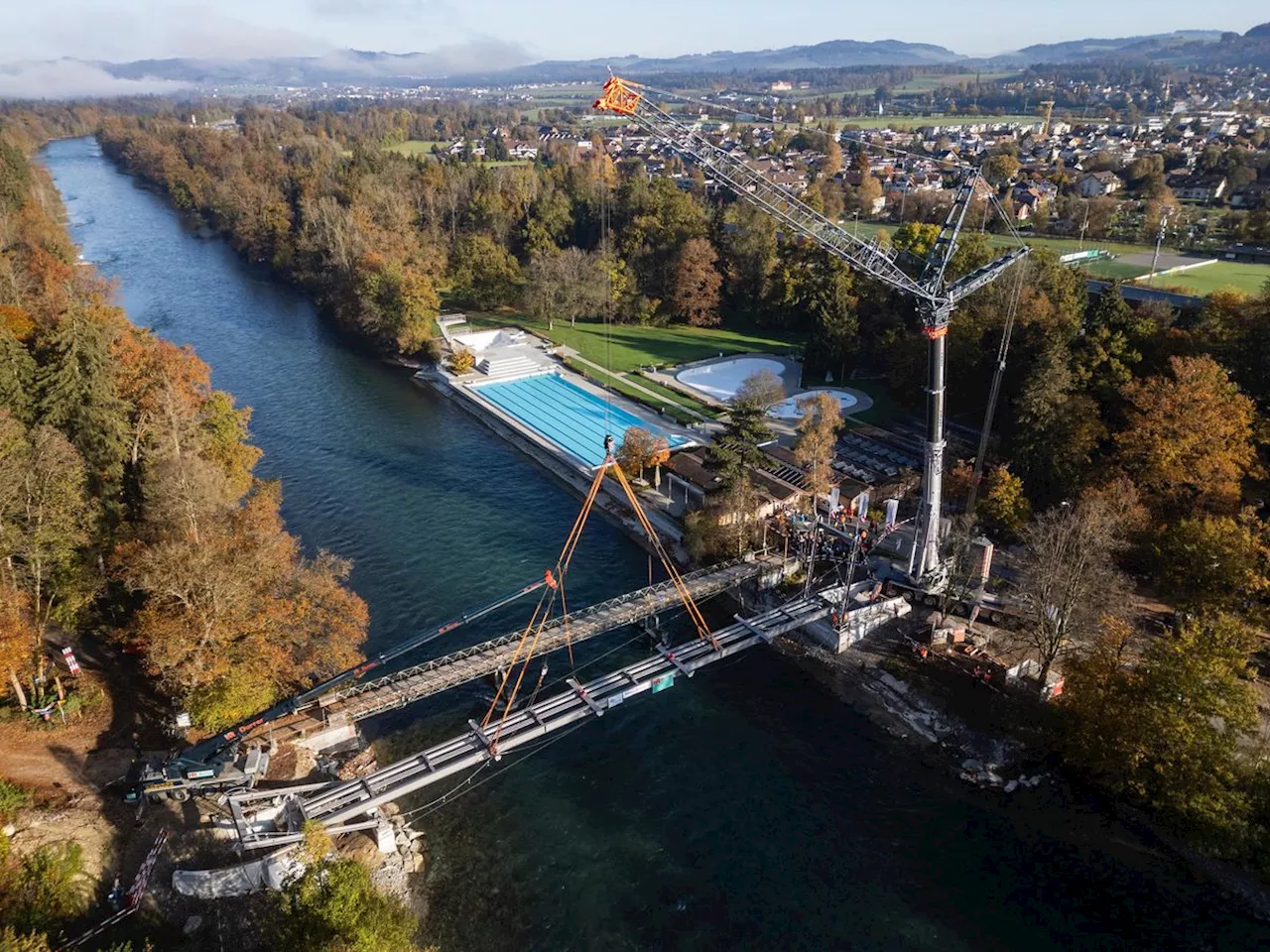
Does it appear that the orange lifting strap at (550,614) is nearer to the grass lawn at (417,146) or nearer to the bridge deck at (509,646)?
the bridge deck at (509,646)

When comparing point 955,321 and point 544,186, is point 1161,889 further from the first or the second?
point 544,186

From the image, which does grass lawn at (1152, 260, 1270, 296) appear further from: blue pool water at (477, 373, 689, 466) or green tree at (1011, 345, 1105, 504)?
blue pool water at (477, 373, 689, 466)

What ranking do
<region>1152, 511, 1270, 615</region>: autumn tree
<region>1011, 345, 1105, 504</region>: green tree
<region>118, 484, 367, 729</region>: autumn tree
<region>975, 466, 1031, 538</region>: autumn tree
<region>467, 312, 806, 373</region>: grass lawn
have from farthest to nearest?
<region>467, 312, 806, 373</region>: grass lawn → <region>1011, 345, 1105, 504</region>: green tree → <region>975, 466, 1031, 538</region>: autumn tree → <region>1152, 511, 1270, 615</region>: autumn tree → <region>118, 484, 367, 729</region>: autumn tree

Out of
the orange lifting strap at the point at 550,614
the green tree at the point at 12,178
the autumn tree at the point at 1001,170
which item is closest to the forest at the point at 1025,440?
the orange lifting strap at the point at 550,614

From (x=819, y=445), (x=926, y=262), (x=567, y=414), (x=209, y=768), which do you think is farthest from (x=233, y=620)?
(x=567, y=414)

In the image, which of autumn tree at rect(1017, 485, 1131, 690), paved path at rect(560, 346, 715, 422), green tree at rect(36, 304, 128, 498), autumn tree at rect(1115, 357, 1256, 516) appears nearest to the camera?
autumn tree at rect(1017, 485, 1131, 690)

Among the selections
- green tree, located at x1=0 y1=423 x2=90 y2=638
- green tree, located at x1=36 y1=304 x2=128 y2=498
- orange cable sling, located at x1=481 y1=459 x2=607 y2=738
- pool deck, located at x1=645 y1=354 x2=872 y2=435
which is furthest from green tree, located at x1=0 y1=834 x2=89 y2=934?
pool deck, located at x1=645 y1=354 x2=872 y2=435

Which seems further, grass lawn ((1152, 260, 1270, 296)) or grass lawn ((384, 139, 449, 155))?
grass lawn ((384, 139, 449, 155))
